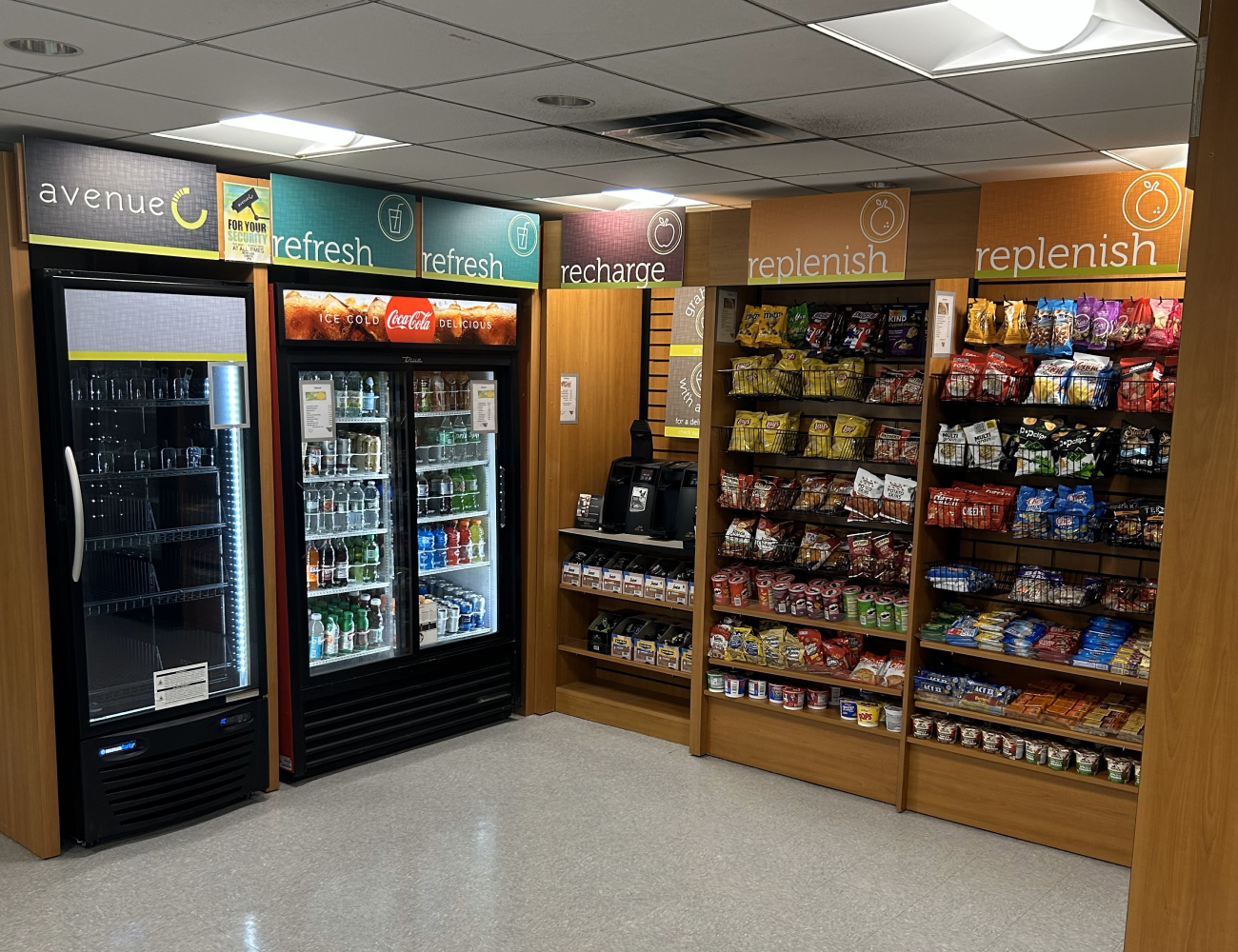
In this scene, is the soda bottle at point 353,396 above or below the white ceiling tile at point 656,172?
below

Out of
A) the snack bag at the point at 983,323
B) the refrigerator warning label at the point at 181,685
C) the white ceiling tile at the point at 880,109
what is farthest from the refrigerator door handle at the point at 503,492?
the white ceiling tile at the point at 880,109

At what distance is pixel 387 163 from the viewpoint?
437cm

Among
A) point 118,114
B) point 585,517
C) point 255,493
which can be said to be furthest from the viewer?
point 585,517

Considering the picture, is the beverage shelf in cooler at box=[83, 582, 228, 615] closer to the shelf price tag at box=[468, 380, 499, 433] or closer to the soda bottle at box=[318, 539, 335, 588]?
the soda bottle at box=[318, 539, 335, 588]

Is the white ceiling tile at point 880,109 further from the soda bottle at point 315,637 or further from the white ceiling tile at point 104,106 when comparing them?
the soda bottle at point 315,637

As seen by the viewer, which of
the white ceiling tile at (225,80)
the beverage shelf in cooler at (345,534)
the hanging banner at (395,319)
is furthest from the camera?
the beverage shelf in cooler at (345,534)

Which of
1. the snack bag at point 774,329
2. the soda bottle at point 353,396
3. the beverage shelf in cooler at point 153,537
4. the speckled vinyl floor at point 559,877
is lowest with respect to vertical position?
the speckled vinyl floor at point 559,877

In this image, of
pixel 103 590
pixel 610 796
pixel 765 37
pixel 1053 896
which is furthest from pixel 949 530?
pixel 103 590

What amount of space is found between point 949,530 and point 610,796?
197cm

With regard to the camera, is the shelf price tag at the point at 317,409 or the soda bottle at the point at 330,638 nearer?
the shelf price tag at the point at 317,409

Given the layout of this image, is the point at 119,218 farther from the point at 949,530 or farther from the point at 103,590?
the point at 949,530

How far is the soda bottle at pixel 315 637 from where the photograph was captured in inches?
200

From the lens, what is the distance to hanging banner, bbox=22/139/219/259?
3818mm

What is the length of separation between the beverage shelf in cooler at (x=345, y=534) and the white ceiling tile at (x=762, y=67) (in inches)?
113
